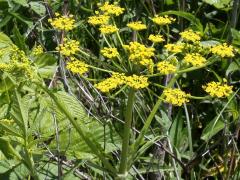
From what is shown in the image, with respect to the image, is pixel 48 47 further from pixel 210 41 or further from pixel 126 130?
pixel 126 130

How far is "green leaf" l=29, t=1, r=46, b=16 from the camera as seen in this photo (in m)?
2.38

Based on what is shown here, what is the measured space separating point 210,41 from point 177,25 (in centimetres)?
33

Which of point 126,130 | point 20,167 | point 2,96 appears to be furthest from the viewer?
point 2,96

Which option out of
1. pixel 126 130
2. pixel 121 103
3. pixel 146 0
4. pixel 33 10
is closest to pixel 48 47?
pixel 33 10

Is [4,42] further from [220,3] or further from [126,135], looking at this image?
[220,3]

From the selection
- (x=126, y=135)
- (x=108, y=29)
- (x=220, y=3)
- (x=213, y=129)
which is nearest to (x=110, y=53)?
(x=108, y=29)

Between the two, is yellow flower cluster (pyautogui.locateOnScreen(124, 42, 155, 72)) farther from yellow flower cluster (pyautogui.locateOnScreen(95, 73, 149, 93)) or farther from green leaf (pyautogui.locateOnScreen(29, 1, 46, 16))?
green leaf (pyautogui.locateOnScreen(29, 1, 46, 16))

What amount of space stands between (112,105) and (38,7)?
0.64 m

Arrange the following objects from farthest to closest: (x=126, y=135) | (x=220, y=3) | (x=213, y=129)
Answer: (x=220, y=3) < (x=213, y=129) < (x=126, y=135)

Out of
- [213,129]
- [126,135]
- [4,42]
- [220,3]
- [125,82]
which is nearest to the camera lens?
[125,82]

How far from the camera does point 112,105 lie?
2.07 m

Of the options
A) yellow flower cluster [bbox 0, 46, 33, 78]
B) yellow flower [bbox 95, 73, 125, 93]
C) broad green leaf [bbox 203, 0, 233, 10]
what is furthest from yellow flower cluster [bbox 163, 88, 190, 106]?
broad green leaf [bbox 203, 0, 233, 10]

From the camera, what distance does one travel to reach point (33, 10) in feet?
7.97

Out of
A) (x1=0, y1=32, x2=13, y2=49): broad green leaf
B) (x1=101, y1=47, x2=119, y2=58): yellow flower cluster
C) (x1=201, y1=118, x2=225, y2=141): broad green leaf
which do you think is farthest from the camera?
(x1=0, y1=32, x2=13, y2=49): broad green leaf
